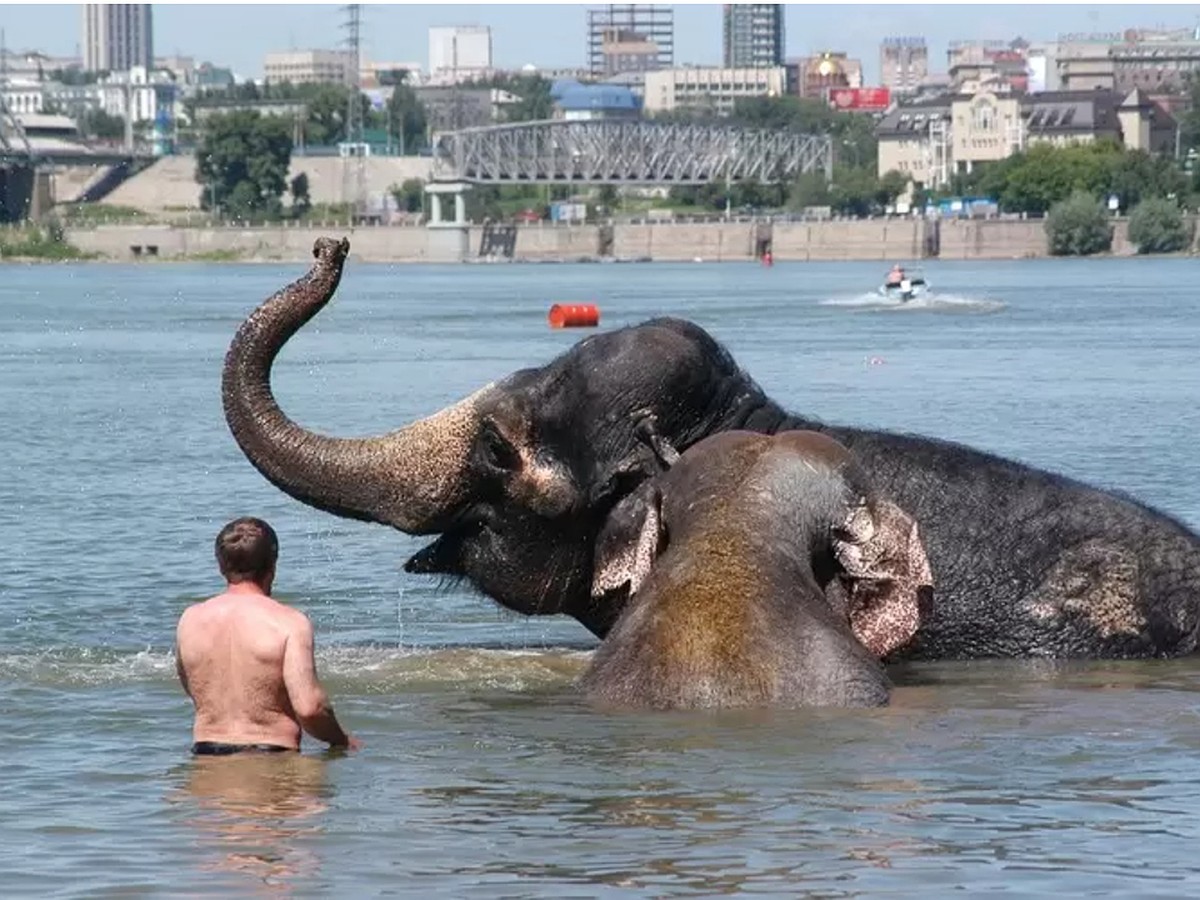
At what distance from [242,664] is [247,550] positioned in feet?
1.55

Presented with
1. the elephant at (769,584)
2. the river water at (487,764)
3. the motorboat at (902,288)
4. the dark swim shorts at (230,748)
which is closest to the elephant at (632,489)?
the river water at (487,764)

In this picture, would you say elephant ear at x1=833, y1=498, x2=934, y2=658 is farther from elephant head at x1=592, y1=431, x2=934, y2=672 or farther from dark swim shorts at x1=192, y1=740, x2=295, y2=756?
dark swim shorts at x1=192, y1=740, x2=295, y2=756

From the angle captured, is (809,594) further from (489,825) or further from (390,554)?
(390,554)

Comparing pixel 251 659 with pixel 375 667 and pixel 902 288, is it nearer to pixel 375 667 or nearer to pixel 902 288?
pixel 375 667

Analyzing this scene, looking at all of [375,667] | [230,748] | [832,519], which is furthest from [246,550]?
[375,667]

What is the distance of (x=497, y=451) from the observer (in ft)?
41.0

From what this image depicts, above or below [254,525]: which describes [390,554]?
below

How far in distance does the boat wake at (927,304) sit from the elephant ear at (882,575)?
88.1 meters

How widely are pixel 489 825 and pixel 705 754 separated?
1129mm

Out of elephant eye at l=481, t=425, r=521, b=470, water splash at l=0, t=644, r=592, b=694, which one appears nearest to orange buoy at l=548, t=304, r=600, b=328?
water splash at l=0, t=644, r=592, b=694

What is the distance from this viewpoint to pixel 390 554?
21.5 metres

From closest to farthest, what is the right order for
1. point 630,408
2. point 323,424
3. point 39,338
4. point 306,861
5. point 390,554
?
point 306,861 → point 630,408 → point 390,554 → point 323,424 → point 39,338

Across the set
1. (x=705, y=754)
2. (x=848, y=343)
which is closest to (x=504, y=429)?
(x=705, y=754)

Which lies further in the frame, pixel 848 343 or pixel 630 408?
pixel 848 343
